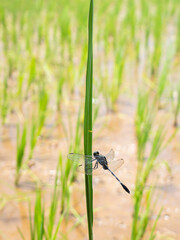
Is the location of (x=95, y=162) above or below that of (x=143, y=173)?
above

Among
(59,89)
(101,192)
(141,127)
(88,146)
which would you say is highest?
(88,146)

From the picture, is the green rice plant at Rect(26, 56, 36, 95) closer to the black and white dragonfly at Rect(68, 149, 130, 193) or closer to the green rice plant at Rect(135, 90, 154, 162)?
the green rice plant at Rect(135, 90, 154, 162)

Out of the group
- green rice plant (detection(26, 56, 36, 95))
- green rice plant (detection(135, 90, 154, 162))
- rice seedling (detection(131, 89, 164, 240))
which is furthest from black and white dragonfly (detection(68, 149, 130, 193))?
green rice plant (detection(26, 56, 36, 95))

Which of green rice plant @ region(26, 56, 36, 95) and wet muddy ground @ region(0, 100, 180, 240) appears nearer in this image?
wet muddy ground @ region(0, 100, 180, 240)

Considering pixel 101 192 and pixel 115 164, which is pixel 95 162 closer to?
pixel 115 164

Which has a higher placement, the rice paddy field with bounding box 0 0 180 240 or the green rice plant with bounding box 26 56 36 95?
the green rice plant with bounding box 26 56 36 95

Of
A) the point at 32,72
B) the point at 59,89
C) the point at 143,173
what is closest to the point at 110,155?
the point at 143,173

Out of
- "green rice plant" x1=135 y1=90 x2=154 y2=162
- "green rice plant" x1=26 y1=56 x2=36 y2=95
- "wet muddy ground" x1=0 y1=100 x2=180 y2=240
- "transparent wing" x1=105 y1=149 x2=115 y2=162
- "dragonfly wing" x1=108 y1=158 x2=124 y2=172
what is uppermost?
"green rice plant" x1=26 y1=56 x2=36 y2=95

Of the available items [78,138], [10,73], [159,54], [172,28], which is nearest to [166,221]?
[78,138]
